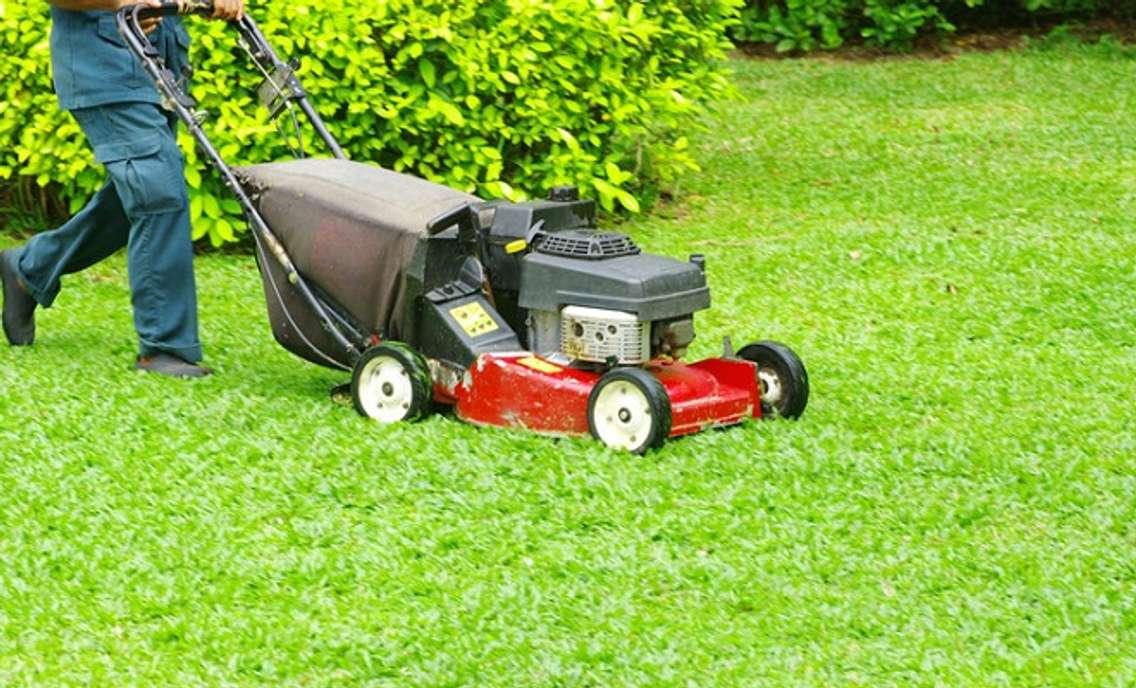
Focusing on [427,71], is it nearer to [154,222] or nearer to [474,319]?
[154,222]

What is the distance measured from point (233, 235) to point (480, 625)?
429 cm

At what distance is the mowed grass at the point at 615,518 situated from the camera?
12.9 ft

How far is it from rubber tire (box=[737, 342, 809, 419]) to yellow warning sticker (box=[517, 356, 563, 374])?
624mm

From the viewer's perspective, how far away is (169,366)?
19.9 feet

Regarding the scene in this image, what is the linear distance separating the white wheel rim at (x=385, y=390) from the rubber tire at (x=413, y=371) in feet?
0.04

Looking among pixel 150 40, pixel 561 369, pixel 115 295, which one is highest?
pixel 150 40

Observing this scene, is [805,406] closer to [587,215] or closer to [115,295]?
[587,215]

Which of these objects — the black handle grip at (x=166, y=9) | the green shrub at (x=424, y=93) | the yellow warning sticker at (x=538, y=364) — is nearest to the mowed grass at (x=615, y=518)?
the yellow warning sticker at (x=538, y=364)

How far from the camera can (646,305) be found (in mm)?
5070

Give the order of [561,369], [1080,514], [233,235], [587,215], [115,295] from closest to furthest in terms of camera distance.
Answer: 1. [1080,514]
2. [561,369]
3. [587,215]
4. [115,295]
5. [233,235]

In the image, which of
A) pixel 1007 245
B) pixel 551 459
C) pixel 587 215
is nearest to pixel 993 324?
pixel 1007 245

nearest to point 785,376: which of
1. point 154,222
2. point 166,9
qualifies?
point 154,222

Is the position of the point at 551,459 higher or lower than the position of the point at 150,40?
lower

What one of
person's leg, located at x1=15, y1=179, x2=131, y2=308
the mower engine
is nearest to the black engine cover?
the mower engine
